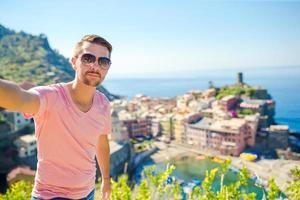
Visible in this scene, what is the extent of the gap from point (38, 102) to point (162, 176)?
166cm

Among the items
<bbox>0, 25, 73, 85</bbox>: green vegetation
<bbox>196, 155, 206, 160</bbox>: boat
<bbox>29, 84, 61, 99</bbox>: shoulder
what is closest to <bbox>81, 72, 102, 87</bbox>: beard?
<bbox>29, 84, 61, 99</bbox>: shoulder

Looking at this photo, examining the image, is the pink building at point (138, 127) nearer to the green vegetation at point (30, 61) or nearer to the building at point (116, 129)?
the building at point (116, 129)

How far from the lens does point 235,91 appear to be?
1390 inches

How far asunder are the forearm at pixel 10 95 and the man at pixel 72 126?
0.15 meters

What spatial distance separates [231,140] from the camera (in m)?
26.1

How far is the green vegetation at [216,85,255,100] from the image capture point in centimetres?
3478

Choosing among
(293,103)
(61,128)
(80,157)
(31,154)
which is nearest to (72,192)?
(80,157)

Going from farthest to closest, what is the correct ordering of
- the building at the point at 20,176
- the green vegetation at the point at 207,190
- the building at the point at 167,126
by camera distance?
the building at the point at 167,126 < the building at the point at 20,176 < the green vegetation at the point at 207,190

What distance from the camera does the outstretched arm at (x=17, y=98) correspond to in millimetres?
1143

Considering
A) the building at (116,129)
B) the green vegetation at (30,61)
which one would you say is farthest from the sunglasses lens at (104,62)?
the green vegetation at (30,61)

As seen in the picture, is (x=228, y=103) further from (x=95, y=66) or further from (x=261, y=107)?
(x=95, y=66)

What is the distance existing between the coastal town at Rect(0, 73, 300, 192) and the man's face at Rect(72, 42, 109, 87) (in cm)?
1358

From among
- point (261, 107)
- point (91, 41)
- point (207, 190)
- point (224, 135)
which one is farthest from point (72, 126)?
point (261, 107)

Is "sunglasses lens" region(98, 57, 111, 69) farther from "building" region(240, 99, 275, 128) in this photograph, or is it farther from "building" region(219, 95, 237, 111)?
"building" region(219, 95, 237, 111)
